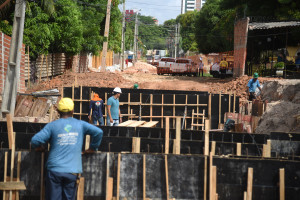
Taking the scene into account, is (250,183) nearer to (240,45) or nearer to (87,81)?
(87,81)

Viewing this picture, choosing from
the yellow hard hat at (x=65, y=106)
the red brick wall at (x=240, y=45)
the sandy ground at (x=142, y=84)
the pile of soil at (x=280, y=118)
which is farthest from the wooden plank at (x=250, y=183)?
the red brick wall at (x=240, y=45)

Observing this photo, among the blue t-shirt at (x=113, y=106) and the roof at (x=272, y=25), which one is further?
the roof at (x=272, y=25)

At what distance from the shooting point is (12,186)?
651 centimetres

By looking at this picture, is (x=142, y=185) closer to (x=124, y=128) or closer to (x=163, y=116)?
(x=124, y=128)

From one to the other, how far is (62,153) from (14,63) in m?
9.50

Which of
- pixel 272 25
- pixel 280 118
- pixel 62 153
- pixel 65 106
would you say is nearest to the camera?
pixel 62 153

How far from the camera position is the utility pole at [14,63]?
1442 centimetres

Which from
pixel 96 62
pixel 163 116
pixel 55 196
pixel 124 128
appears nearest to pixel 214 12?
pixel 96 62

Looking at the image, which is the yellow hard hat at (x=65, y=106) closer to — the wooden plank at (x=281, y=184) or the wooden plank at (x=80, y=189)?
the wooden plank at (x=80, y=189)

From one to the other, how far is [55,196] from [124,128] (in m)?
4.41

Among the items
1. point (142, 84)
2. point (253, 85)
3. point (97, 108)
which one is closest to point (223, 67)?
point (142, 84)

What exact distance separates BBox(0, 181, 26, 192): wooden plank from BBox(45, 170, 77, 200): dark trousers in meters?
0.80

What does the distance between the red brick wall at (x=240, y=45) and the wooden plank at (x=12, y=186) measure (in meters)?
24.6

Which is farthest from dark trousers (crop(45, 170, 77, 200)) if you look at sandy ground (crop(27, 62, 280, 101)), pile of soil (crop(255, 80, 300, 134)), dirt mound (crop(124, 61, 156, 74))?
dirt mound (crop(124, 61, 156, 74))
